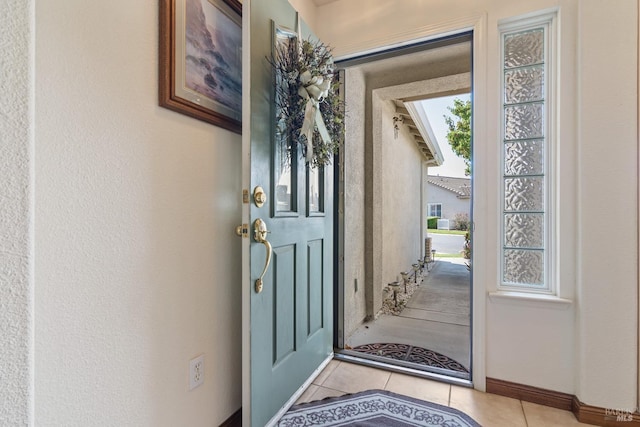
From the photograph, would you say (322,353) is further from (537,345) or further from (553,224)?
(553,224)

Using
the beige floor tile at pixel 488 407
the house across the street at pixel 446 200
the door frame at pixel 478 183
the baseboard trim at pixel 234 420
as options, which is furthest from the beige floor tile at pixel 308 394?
the house across the street at pixel 446 200

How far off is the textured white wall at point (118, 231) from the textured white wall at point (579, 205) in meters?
1.51

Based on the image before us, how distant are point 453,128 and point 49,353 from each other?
6.27 m

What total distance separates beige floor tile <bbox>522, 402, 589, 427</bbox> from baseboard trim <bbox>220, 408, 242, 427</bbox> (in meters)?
1.44

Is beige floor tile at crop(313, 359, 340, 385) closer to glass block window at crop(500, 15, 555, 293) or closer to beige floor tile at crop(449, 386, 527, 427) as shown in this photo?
beige floor tile at crop(449, 386, 527, 427)

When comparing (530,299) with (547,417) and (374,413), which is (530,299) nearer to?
(547,417)

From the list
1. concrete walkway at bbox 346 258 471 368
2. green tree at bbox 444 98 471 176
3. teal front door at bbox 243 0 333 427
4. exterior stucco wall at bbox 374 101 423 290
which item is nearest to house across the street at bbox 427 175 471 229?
exterior stucco wall at bbox 374 101 423 290

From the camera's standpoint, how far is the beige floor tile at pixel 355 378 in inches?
70.7

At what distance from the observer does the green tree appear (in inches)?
206

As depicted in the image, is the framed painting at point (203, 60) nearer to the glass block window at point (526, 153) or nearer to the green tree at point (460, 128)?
the glass block window at point (526, 153)

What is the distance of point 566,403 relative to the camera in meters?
1.58

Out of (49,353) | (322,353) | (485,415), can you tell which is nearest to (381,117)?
(322,353)

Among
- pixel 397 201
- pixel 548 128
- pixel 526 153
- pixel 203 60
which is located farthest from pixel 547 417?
pixel 397 201

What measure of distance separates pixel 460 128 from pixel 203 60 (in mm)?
5348
